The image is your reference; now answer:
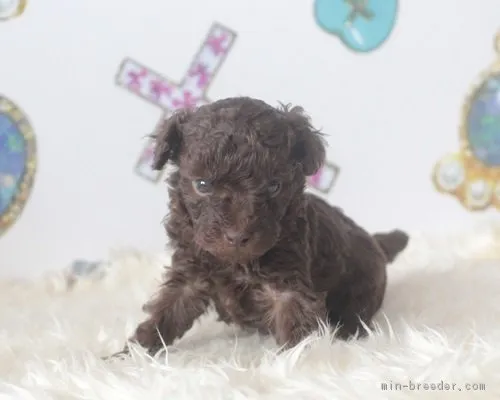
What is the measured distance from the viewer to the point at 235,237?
124 centimetres

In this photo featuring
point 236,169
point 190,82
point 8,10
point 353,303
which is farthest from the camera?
point 190,82

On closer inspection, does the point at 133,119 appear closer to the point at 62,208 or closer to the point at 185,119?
the point at 62,208

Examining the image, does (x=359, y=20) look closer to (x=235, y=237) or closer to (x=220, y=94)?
(x=220, y=94)

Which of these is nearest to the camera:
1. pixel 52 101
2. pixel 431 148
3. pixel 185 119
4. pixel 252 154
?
pixel 252 154

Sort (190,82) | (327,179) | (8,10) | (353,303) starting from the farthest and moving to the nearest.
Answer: (327,179) → (190,82) → (8,10) → (353,303)

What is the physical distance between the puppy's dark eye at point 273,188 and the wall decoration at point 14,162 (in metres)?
1.30

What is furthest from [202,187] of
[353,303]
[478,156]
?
[478,156]

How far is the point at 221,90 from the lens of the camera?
2.43 metres

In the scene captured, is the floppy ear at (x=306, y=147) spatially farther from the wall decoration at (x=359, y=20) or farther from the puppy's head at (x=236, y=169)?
the wall decoration at (x=359, y=20)

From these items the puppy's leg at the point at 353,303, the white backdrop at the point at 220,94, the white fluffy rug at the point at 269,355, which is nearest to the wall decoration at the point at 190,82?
the white backdrop at the point at 220,94

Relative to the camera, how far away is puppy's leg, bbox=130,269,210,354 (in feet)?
4.86

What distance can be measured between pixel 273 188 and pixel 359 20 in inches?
52.6

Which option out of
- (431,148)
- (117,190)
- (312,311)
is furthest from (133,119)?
(312,311)

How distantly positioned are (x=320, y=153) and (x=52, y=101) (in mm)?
1249
